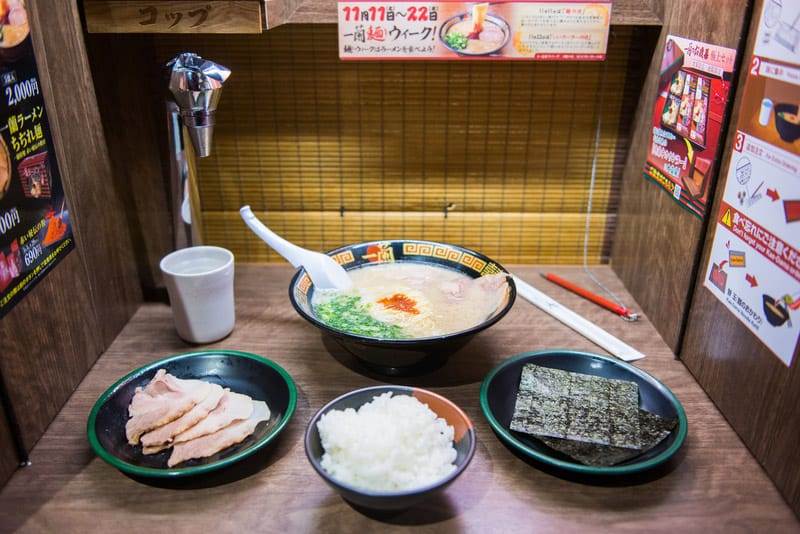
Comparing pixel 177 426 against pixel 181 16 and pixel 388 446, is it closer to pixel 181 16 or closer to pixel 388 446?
pixel 388 446

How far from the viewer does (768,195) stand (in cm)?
110

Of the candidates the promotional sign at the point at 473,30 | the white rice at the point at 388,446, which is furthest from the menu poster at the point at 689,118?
the white rice at the point at 388,446

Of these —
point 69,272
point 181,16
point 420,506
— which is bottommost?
point 420,506

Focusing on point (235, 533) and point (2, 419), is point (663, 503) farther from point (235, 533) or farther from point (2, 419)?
point (2, 419)

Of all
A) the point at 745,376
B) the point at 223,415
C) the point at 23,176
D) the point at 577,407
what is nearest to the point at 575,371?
the point at 577,407

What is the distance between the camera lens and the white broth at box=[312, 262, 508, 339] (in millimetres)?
1351

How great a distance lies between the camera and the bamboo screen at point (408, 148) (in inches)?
67.1

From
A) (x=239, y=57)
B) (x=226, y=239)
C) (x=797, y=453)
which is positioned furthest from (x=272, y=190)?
(x=797, y=453)

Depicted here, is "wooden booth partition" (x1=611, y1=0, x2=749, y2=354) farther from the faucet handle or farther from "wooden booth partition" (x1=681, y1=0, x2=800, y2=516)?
the faucet handle

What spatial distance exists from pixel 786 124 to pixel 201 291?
44.6 inches

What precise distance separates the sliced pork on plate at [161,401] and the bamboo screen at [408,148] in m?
0.71

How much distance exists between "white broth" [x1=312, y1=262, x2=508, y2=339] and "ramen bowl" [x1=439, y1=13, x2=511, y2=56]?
0.50 m

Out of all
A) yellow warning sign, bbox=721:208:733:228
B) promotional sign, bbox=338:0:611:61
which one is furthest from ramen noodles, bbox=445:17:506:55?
yellow warning sign, bbox=721:208:733:228

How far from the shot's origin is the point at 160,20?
1.29 m
